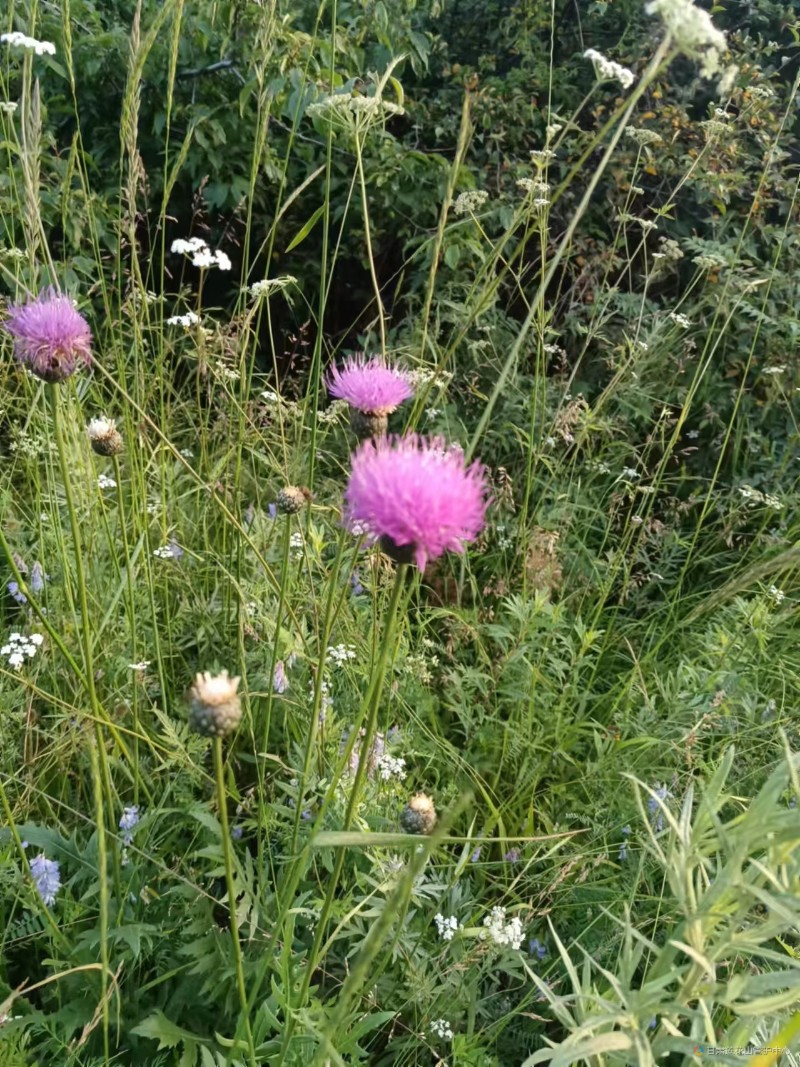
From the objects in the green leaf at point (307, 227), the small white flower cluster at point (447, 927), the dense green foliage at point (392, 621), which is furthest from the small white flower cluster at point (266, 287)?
the small white flower cluster at point (447, 927)

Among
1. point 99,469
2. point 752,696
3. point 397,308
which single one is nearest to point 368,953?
point 752,696

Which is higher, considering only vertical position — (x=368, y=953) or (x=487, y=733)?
(x=368, y=953)

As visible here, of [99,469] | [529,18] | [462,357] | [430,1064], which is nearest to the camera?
[430,1064]

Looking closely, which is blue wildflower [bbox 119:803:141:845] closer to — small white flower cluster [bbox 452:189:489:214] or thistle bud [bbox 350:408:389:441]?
thistle bud [bbox 350:408:389:441]

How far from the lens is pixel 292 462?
2.24 metres

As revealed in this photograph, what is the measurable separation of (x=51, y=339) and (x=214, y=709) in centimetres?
69

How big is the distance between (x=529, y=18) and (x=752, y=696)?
124 inches

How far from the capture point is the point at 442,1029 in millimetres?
1352

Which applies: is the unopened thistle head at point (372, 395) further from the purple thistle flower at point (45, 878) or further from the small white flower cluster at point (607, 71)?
the purple thistle flower at point (45, 878)

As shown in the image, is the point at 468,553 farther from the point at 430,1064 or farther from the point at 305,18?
the point at 305,18

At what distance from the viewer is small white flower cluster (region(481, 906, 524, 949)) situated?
1.36m

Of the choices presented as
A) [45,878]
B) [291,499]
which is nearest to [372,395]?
[291,499]

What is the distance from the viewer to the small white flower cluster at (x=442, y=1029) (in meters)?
1.32

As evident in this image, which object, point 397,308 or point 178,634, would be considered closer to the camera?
point 178,634
